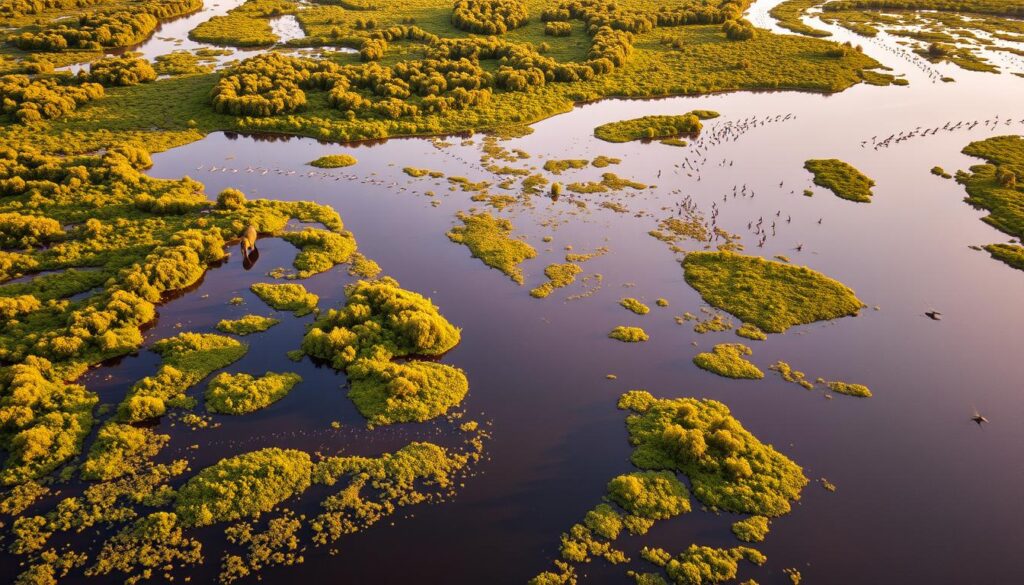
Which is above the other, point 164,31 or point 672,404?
point 164,31

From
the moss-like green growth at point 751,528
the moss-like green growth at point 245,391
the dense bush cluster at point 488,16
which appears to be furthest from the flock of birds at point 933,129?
the moss-like green growth at point 245,391

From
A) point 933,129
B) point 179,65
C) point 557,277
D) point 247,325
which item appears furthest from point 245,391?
point 933,129

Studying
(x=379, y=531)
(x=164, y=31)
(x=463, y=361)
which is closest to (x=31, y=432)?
(x=379, y=531)

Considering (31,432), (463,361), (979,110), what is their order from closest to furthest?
(31,432), (463,361), (979,110)

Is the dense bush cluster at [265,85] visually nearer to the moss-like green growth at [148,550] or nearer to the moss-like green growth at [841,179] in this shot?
the moss-like green growth at [148,550]

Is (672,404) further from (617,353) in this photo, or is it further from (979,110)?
(979,110)

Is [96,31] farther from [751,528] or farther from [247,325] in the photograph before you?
[751,528]
